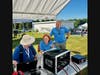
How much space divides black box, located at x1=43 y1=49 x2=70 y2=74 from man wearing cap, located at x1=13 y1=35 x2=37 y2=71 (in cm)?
30

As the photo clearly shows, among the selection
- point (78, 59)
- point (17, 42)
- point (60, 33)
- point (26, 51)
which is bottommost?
point (78, 59)

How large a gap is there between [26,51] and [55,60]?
Answer: 1.85 ft

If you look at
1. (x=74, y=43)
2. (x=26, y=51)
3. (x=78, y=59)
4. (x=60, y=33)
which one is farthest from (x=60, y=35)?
(x=26, y=51)

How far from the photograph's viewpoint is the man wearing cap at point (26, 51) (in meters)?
3.17

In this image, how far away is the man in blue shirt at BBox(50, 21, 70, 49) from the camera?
11.0 feet

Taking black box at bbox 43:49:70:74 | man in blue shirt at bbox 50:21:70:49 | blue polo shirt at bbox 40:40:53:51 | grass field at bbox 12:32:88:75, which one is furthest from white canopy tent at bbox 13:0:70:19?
black box at bbox 43:49:70:74

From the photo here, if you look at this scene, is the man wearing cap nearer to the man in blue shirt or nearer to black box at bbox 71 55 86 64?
the man in blue shirt

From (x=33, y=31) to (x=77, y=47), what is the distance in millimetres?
701

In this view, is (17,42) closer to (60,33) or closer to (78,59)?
(60,33)

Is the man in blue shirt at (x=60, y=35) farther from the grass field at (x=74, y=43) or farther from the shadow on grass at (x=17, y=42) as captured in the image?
the shadow on grass at (x=17, y=42)

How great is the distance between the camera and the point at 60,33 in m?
3.36

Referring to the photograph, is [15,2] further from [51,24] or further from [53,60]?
[53,60]

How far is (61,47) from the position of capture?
3363 mm
